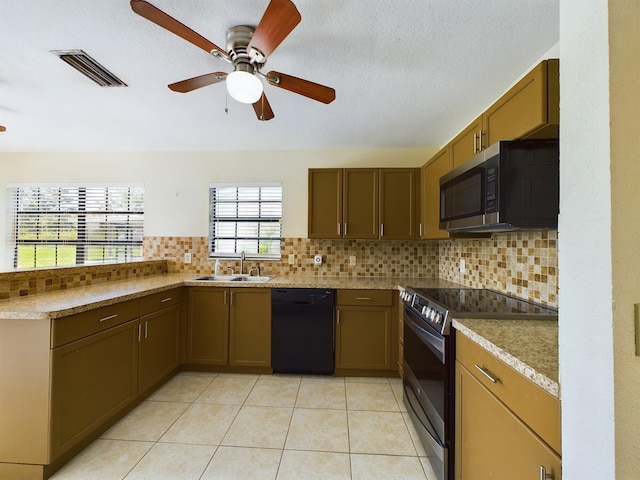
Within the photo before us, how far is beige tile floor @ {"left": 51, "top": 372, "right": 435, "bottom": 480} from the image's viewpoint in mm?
1561

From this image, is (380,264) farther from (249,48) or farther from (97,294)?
(97,294)

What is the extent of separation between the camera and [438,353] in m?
1.52

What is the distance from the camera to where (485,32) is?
58.8 inches

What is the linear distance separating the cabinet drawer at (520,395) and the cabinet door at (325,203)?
1863 mm

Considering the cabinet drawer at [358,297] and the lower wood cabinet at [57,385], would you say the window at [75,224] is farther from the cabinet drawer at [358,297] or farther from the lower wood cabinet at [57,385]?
the cabinet drawer at [358,297]

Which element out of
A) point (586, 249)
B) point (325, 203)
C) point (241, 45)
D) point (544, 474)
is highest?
point (241, 45)

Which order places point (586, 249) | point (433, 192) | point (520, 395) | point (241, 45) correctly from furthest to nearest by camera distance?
point (433, 192) < point (241, 45) < point (520, 395) < point (586, 249)

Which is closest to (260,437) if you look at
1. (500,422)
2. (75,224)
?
(500,422)

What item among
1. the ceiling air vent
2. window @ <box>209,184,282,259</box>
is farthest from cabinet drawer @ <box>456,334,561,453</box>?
the ceiling air vent

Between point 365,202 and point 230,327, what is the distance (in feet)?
6.01

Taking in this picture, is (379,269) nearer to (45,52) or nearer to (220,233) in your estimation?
(220,233)

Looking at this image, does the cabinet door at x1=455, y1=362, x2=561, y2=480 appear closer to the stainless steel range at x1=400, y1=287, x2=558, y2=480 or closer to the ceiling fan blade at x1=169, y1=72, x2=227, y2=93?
the stainless steel range at x1=400, y1=287, x2=558, y2=480

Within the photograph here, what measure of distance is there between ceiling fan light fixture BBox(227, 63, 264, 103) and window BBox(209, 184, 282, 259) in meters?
1.89

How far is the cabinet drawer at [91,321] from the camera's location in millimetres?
1528
